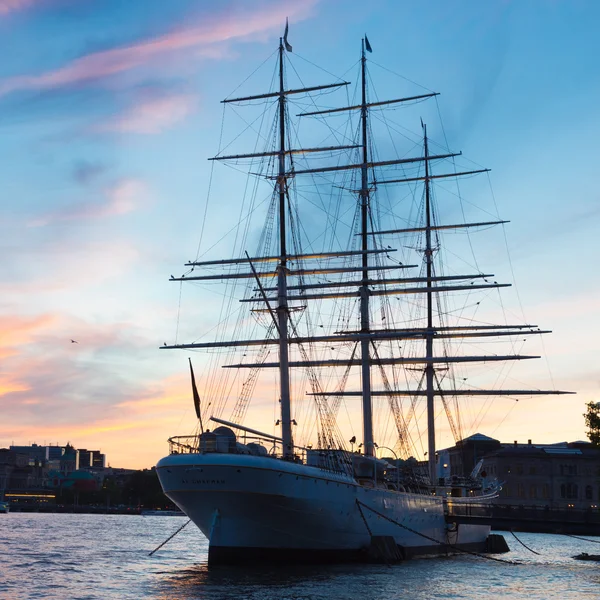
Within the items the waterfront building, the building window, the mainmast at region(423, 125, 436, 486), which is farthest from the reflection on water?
the building window

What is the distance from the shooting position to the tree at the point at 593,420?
74812 mm

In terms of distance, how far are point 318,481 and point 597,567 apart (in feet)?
83.3

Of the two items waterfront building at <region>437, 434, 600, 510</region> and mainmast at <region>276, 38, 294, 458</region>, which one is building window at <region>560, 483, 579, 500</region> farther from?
mainmast at <region>276, 38, 294, 458</region>

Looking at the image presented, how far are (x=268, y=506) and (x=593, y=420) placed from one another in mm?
36710

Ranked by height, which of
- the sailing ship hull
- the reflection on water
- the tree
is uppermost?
the tree

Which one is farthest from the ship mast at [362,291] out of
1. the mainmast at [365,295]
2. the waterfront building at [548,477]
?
the waterfront building at [548,477]

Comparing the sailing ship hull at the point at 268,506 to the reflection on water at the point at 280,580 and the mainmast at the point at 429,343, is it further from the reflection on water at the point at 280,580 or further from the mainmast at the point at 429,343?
the mainmast at the point at 429,343

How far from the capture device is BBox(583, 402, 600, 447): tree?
7481cm

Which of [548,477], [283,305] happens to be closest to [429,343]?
[283,305]

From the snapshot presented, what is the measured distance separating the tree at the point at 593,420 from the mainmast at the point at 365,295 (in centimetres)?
1791

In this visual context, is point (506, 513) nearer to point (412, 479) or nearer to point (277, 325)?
point (412, 479)

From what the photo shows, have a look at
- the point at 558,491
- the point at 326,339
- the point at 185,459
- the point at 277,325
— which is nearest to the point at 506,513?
the point at 558,491

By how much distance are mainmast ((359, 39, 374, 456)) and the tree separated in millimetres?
17908

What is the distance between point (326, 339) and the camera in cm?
7800
